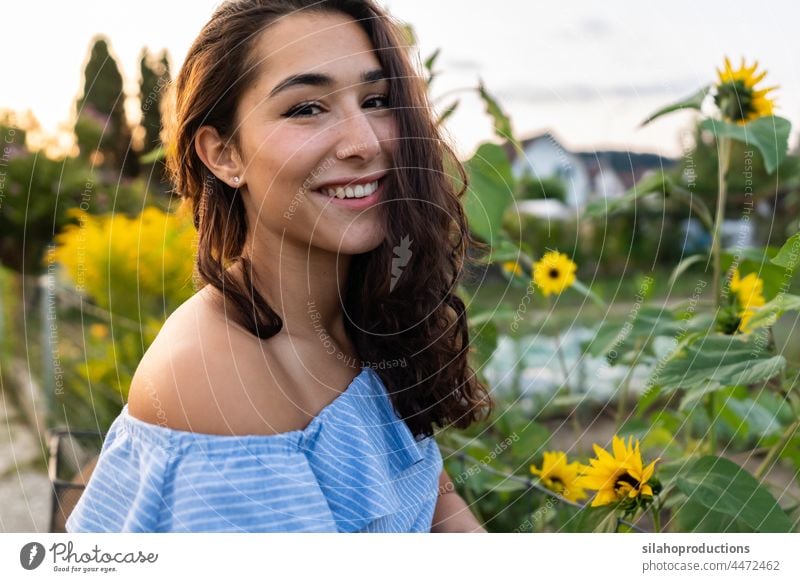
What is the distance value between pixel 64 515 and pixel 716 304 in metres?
0.80

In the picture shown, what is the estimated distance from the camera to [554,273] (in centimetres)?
110

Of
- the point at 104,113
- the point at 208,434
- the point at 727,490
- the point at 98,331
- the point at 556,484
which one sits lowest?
the point at 98,331

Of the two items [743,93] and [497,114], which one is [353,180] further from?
[743,93]

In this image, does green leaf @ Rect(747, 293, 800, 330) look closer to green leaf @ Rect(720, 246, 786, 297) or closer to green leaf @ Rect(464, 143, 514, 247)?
green leaf @ Rect(720, 246, 786, 297)

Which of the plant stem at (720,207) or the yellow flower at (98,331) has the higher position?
the plant stem at (720,207)

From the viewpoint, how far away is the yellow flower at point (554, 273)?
1.08m

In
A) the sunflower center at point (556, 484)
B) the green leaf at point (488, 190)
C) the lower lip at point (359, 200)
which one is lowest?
the sunflower center at point (556, 484)

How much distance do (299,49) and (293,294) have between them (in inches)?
9.5

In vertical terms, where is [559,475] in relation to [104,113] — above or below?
below

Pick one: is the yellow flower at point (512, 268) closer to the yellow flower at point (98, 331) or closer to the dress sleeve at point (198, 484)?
the dress sleeve at point (198, 484)

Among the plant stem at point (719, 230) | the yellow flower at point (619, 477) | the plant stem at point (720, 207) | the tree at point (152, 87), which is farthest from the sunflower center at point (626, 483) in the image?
the tree at point (152, 87)

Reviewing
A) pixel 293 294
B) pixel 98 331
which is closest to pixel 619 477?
pixel 293 294

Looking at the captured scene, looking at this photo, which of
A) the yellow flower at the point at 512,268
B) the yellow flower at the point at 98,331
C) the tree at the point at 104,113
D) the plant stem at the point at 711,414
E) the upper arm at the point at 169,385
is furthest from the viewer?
the yellow flower at the point at 98,331

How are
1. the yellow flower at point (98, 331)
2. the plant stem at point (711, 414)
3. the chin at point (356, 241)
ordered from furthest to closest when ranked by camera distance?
the yellow flower at point (98, 331), the plant stem at point (711, 414), the chin at point (356, 241)
